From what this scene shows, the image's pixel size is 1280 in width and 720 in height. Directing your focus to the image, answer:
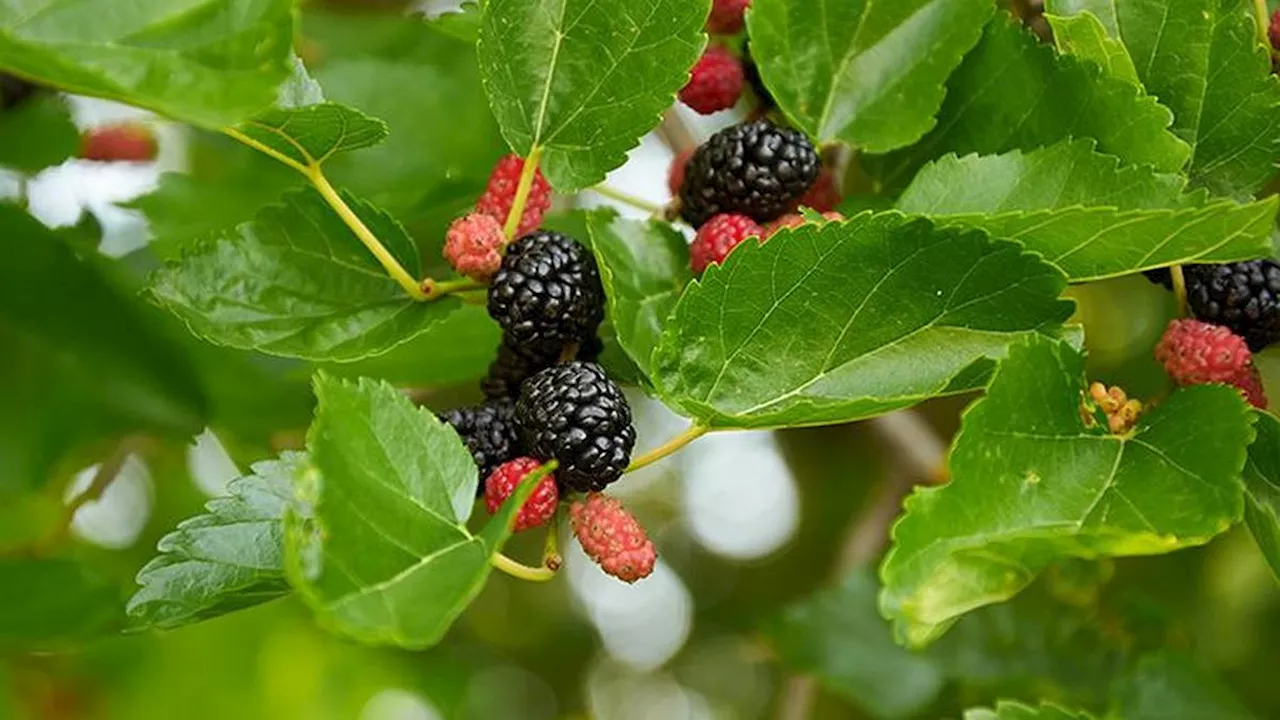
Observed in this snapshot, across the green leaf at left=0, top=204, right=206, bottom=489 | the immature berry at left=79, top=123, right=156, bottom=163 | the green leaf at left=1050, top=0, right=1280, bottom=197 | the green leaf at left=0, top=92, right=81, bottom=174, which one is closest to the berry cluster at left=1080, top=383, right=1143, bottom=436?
the green leaf at left=1050, top=0, right=1280, bottom=197

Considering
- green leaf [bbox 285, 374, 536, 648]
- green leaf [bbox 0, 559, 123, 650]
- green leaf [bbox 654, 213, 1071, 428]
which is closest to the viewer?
green leaf [bbox 285, 374, 536, 648]

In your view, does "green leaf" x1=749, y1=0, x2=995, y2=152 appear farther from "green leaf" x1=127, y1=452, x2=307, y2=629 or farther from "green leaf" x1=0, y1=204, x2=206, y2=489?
"green leaf" x1=0, y1=204, x2=206, y2=489

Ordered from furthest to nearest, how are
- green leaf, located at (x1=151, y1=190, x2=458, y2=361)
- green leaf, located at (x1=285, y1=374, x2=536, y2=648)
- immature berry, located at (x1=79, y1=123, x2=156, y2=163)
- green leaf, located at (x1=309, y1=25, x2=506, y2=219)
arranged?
immature berry, located at (x1=79, y1=123, x2=156, y2=163) → green leaf, located at (x1=309, y1=25, x2=506, y2=219) → green leaf, located at (x1=151, y1=190, x2=458, y2=361) → green leaf, located at (x1=285, y1=374, x2=536, y2=648)

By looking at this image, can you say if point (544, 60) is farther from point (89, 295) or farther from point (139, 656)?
point (139, 656)

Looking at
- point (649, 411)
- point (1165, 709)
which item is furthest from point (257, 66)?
point (649, 411)

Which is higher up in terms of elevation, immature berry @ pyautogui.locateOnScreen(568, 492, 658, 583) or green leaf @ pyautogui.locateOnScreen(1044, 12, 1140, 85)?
green leaf @ pyautogui.locateOnScreen(1044, 12, 1140, 85)

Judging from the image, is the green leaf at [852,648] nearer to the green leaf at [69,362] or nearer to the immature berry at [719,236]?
the green leaf at [69,362]

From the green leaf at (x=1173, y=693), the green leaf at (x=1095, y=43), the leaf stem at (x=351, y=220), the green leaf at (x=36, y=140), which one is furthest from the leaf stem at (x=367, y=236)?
the green leaf at (x=1173, y=693)

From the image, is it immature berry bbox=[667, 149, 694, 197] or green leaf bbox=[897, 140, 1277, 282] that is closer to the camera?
green leaf bbox=[897, 140, 1277, 282]

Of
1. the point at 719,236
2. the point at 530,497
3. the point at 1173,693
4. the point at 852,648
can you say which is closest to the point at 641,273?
the point at 719,236
